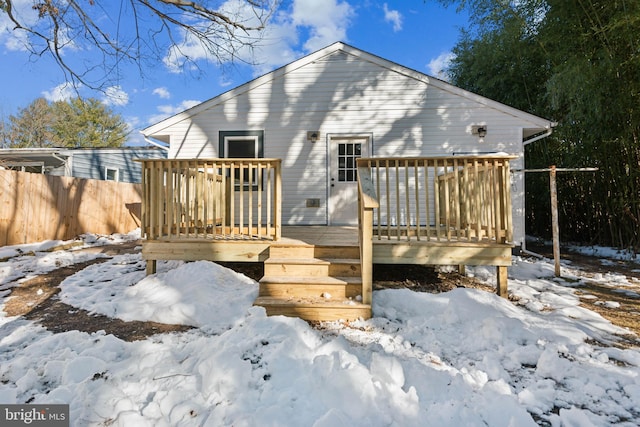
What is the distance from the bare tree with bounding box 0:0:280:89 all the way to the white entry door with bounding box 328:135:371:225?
10.2 ft

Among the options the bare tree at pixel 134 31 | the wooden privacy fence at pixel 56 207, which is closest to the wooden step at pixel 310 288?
the bare tree at pixel 134 31

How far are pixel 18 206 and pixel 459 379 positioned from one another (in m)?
7.90

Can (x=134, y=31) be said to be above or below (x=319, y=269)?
above

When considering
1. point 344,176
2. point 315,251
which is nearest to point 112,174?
point 344,176

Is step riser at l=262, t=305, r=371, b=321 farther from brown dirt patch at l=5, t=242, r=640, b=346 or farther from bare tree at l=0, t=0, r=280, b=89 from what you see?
bare tree at l=0, t=0, r=280, b=89

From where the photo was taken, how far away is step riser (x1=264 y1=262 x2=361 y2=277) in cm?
337

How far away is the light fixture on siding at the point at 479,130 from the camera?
20.0 ft

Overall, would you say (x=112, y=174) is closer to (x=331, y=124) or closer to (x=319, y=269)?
(x=331, y=124)

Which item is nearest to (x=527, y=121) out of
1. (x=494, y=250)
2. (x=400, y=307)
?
(x=494, y=250)

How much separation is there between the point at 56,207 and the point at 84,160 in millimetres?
6317

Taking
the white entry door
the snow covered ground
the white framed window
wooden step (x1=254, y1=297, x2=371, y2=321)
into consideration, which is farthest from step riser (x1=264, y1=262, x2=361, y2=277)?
the white framed window

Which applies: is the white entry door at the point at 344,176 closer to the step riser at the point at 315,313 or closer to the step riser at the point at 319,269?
the step riser at the point at 319,269

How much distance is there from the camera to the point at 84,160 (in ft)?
39.5

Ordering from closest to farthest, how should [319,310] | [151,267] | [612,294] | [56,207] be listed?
Answer: [319,310], [612,294], [151,267], [56,207]
